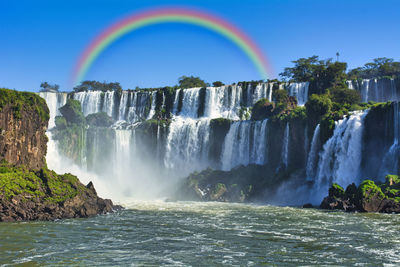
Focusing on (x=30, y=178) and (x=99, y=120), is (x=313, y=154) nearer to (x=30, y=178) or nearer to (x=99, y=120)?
(x=30, y=178)

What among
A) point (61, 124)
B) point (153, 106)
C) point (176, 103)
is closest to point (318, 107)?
point (176, 103)

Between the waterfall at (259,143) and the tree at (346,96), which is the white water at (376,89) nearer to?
the tree at (346,96)

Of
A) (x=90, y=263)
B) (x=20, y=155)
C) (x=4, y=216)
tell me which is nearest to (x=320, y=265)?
(x=90, y=263)

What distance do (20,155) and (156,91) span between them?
43398mm

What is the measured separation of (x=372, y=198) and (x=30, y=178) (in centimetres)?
2534

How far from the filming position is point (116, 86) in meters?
109

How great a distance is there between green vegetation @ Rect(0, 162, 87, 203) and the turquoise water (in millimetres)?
3146

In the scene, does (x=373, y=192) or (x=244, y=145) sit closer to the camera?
(x=373, y=192)

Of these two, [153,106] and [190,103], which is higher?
[190,103]

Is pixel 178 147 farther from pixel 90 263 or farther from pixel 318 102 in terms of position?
pixel 90 263

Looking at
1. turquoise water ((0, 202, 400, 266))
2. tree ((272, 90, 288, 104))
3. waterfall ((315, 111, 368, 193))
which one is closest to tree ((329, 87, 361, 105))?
tree ((272, 90, 288, 104))

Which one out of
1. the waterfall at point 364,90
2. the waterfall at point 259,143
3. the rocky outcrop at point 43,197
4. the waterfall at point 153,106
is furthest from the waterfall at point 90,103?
the rocky outcrop at point 43,197

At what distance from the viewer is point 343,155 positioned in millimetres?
43562

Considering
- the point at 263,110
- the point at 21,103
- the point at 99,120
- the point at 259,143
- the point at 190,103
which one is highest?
the point at 190,103
